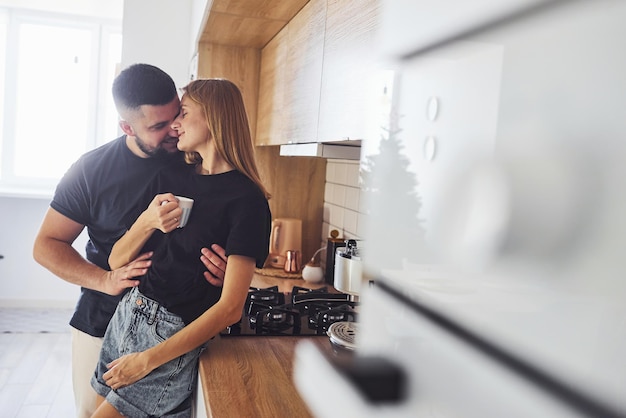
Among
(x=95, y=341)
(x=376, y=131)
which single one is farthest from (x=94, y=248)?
(x=376, y=131)

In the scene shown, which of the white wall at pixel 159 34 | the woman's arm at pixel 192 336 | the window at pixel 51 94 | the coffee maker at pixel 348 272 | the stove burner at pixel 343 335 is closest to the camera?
the stove burner at pixel 343 335

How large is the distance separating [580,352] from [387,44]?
15 cm

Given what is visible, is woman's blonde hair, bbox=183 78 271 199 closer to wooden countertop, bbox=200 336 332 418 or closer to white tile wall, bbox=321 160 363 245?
wooden countertop, bbox=200 336 332 418

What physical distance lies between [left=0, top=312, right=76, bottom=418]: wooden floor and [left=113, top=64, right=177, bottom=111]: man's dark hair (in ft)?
7.08

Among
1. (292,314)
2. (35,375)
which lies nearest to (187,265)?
(292,314)

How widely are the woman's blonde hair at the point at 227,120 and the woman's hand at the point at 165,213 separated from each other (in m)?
0.19

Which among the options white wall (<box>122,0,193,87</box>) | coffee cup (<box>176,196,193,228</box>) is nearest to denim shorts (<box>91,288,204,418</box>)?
coffee cup (<box>176,196,193,228</box>)

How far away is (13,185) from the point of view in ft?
16.1

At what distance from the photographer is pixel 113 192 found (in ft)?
5.41

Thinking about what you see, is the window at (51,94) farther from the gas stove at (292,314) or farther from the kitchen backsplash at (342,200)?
the gas stove at (292,314)

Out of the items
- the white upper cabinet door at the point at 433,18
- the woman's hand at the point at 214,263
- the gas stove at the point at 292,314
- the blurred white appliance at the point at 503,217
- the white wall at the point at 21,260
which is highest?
the white upper cabinet door at the point at 433,18

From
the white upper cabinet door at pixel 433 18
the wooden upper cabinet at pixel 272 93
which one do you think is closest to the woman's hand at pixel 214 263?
the wooden upper cabinet at pixel 272 93

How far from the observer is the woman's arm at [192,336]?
1.38 m

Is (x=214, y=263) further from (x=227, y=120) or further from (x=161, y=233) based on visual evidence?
(x=227, y=120)
